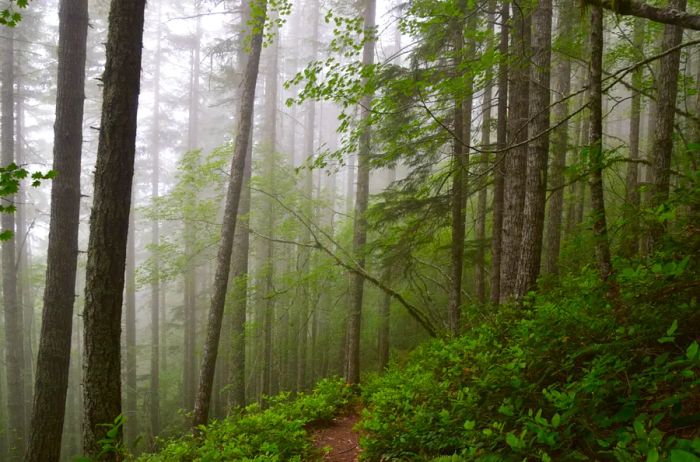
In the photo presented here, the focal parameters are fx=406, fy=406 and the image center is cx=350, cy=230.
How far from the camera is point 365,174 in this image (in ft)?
36.8

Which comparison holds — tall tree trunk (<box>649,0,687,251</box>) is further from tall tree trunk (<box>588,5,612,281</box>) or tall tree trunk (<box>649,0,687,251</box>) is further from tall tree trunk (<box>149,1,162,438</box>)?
tall tree trunk (<box>149,1,162,438</box>)

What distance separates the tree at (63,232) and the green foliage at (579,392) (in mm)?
5777

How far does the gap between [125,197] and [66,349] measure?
419cm

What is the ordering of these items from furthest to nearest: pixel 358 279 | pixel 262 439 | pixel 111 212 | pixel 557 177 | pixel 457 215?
pixel 358 279, pixel 557 177, pixel 457 215, pixel 262 439, pixel 111 212

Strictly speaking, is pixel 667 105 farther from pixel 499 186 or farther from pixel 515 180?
pixel 499 186

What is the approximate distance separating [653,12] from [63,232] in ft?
29.1

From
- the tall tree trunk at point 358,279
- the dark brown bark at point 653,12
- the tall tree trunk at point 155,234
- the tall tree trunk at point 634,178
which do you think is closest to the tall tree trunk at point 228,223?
the tall tree trunk at point 358,279

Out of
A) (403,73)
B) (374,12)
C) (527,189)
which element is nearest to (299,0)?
(374,12)

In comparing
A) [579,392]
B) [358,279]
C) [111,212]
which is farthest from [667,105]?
[111,212]

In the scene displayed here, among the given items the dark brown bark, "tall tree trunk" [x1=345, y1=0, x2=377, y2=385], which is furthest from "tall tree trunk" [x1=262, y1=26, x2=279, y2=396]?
the dark brown bark

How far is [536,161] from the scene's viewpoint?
646cm

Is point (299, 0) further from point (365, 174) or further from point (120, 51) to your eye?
point (120, 51)

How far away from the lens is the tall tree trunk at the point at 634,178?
434 centimetres

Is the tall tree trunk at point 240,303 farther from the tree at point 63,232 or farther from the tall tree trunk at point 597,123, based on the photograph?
the tall tree trunk at point 597,123
